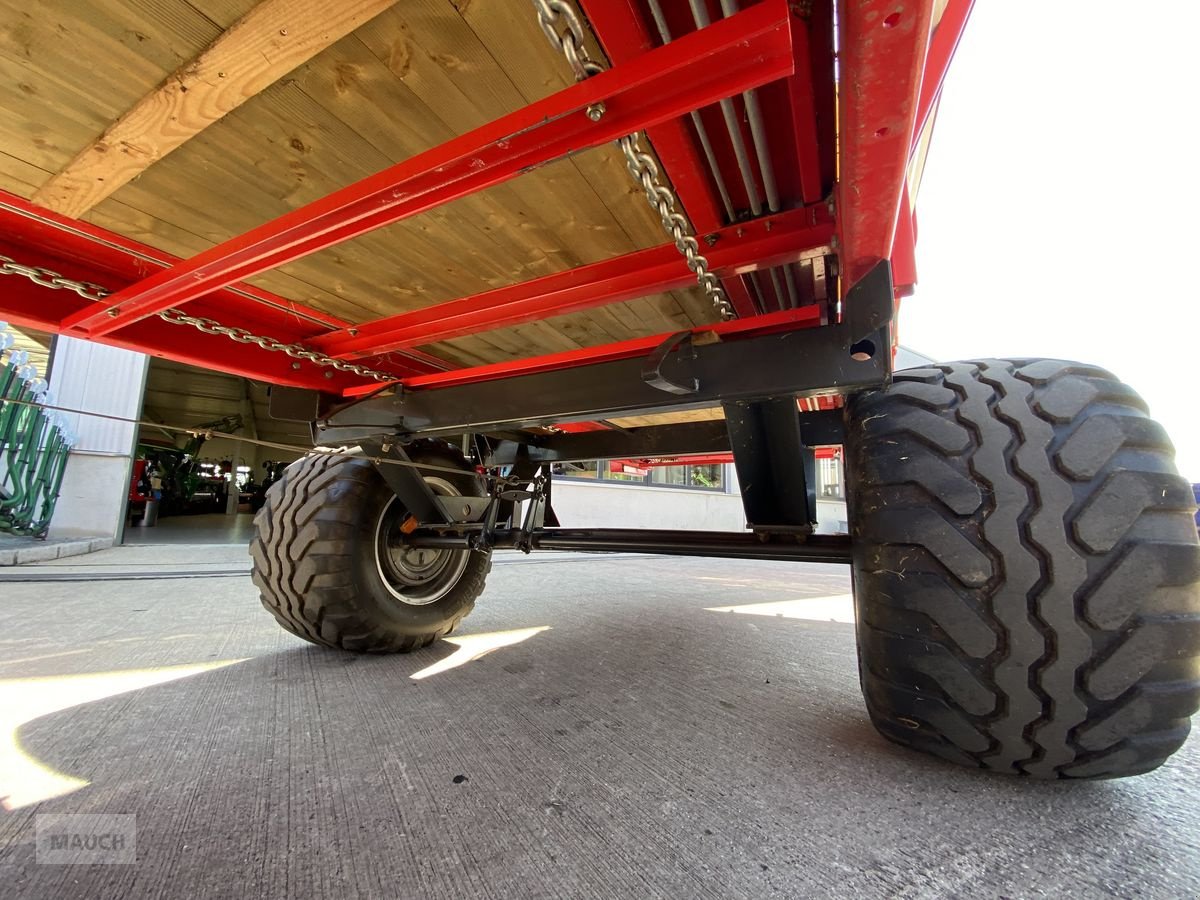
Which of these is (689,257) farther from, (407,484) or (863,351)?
(407,484)

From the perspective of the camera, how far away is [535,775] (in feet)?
3.34

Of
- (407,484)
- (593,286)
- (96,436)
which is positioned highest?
(96,436)

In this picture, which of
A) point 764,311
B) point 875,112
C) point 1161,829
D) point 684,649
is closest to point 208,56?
point 875,112

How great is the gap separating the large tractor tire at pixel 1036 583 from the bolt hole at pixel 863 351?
182 mm

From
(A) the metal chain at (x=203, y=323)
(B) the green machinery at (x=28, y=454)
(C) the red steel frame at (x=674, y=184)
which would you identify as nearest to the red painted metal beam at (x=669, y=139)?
(C) the red steel frame at (x=674, y=184)

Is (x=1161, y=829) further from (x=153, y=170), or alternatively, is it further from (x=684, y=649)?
(x=153, y=170)

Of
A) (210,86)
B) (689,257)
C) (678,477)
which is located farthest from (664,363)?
(678,477)

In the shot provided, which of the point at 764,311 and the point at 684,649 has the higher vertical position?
the point at 764,311

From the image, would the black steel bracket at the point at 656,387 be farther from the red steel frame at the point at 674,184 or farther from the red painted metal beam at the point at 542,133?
the red painted metal beam at the point at 542,133

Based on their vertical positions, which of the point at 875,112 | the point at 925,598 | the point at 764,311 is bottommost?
the point at 925,598

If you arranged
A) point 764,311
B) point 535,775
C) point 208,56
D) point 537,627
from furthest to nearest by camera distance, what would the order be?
point 537,627 → point 764,311 → point 535,775 → point 208,56

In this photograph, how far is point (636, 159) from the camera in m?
0.74

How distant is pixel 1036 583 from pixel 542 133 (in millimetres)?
1101

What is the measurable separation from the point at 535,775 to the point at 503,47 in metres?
1.29
